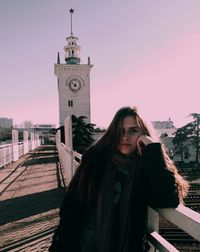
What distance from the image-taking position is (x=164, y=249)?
1.75 m

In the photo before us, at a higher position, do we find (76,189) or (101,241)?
(76,189)

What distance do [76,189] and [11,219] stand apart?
4.05 m

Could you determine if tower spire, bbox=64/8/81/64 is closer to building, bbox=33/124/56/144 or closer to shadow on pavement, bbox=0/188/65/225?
building, bbox=33/124/56/144

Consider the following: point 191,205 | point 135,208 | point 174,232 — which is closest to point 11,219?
point 135,208

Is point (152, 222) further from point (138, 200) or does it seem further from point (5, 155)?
point (5, 155)

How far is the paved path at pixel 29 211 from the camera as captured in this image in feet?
15.0

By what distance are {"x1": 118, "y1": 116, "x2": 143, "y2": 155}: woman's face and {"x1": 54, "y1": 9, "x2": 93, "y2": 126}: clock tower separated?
162ft

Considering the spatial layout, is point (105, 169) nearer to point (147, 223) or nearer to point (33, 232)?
point (147, 223)

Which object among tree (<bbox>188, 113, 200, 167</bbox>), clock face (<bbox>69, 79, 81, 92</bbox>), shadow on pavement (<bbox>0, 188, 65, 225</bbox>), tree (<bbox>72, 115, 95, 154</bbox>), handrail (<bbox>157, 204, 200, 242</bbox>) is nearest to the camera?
handrail (<bbox>157, 204, 200, 242</bbox>)

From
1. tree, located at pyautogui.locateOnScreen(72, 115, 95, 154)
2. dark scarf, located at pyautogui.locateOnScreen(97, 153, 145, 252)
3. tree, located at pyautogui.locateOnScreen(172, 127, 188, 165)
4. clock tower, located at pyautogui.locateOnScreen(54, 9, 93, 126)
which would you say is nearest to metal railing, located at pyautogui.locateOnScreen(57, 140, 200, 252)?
dark scarf, located at pyautogui.locateOnScreen(97, 153, 145, 252)

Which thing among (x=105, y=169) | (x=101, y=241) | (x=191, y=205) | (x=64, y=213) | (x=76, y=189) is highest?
(x=105, y=169)

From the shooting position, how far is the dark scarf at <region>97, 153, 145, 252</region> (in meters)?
1.86

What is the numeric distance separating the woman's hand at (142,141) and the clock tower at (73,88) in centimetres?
→ 4948

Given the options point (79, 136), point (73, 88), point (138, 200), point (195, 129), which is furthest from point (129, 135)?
point (73, 88)
